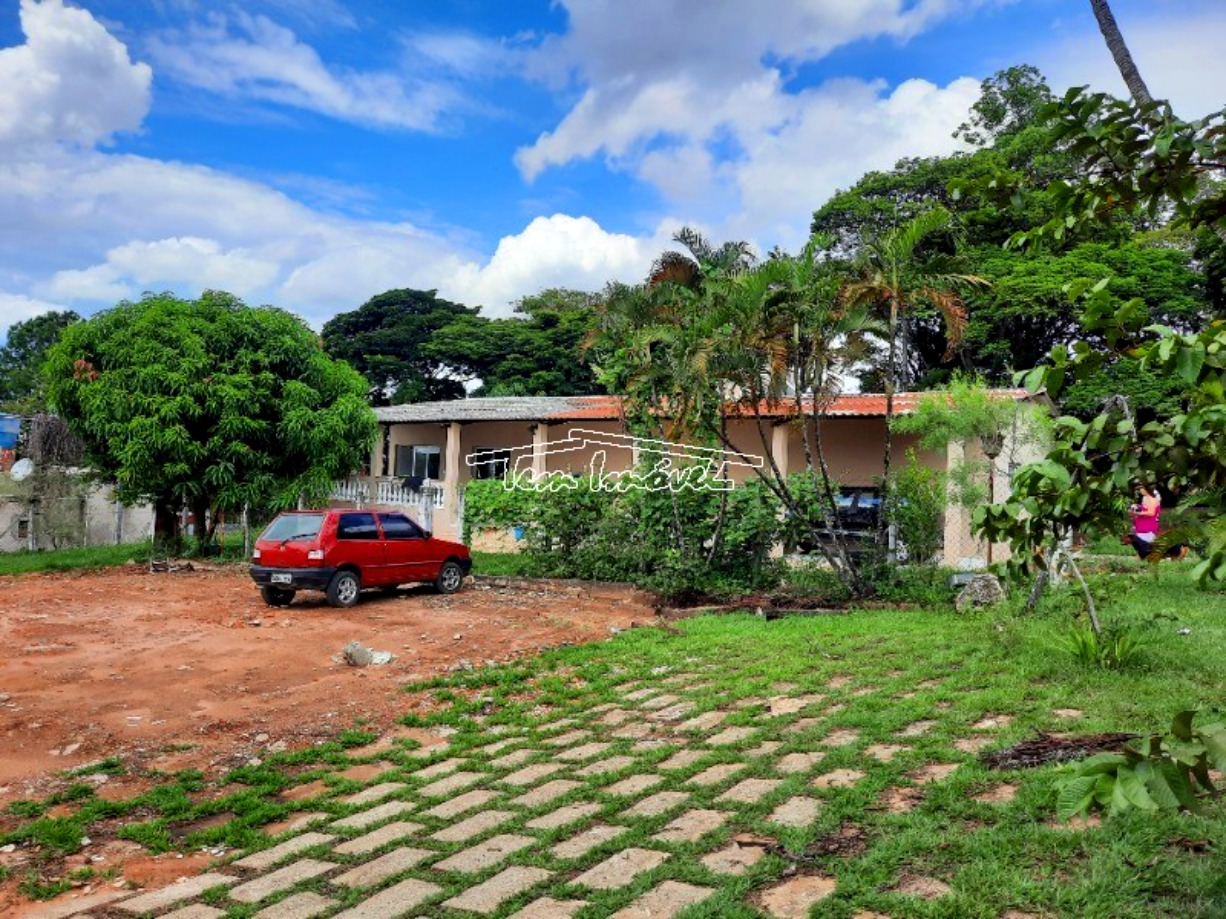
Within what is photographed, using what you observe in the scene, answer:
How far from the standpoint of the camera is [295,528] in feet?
43.5

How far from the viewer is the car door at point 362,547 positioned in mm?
13227

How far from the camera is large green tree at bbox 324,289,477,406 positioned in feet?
133

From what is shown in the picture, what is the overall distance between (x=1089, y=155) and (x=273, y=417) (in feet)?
60.6

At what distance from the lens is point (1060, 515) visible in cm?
210

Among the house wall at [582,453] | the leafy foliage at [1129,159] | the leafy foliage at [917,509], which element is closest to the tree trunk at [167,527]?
the house wall at [582,453]

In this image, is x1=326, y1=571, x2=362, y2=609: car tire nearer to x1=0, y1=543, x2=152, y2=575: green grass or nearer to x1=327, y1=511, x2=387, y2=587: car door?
x1=327, y1=511, x2=387, y2=587: car door

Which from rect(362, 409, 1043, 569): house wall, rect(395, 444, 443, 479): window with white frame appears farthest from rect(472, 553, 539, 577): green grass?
rect(395, 444, 443, 479): window with white frame

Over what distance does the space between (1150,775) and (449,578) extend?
14.0 meters

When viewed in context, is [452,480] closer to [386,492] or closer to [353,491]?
[386,492]

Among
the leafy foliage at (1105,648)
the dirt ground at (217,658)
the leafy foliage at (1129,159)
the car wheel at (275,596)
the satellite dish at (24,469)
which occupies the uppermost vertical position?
the leafy foliage at (1129,159)

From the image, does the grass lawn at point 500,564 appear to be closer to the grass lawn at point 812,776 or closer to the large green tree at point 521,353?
the grass lawn at point 812,776

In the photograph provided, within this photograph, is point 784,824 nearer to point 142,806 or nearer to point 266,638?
point 142,806

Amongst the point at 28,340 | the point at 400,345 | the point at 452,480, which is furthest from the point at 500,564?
the point at 28,340

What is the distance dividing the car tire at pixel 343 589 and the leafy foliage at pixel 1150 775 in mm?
12508
